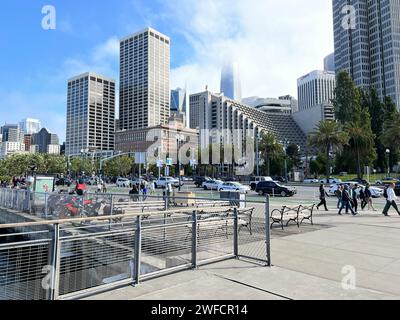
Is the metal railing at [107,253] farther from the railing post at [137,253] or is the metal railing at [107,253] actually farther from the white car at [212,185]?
the white car at [212,185]

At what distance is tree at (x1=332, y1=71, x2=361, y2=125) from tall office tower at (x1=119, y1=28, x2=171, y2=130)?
6826 cm

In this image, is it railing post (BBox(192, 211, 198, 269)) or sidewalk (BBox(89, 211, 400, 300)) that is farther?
railing post (BBox(192, 211, 198, 269))

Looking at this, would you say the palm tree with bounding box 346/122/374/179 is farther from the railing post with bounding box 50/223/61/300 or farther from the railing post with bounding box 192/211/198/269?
the railing post with bounding box 50/223/61/300

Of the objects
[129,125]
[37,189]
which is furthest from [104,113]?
[37,189]

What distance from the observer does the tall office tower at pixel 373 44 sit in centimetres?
14162

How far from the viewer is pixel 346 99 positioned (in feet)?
246

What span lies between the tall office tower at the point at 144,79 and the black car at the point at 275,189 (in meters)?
94.0

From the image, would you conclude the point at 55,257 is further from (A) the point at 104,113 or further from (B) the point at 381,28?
(B) the point at 381,28

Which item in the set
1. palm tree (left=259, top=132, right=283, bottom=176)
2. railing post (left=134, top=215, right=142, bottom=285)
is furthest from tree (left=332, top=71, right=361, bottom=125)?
railing post (left=134, top=215, right=142, bottom=285)

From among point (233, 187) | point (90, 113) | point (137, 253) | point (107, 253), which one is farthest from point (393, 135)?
point (90, 113)

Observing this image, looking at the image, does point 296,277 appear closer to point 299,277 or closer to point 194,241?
point 299,277

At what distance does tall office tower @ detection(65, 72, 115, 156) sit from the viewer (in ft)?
401

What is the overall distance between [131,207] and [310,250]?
25.7 ft

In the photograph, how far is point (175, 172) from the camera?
116m
